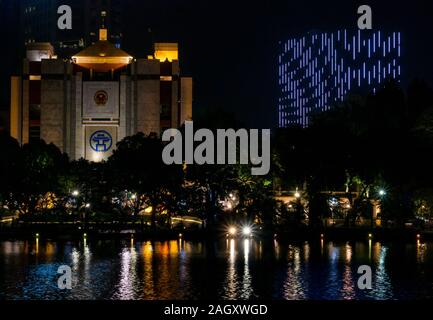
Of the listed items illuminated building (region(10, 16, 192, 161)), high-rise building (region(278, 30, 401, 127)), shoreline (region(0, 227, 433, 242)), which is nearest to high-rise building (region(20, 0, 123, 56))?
high-rise building (region(278, 30, 401, 127))

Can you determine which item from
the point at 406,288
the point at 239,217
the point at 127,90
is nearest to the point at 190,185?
the point at 239,217

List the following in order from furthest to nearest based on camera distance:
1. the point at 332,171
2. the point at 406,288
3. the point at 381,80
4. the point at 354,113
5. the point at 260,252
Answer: the point at 381,80 < the point at 354,113 < the point at 332,171 < the point at 260,252 < the point at 406,288

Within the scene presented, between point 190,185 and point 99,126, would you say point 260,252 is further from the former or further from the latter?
point 99,126

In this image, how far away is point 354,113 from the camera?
8250 cm

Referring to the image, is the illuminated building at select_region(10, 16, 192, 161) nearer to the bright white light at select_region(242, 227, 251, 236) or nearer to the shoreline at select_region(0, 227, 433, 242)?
the shoreline at select_region(0, 227, 433, 242)

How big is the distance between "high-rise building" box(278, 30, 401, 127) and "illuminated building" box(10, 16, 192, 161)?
1755cm

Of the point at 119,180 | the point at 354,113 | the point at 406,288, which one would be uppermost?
the point at 354,113

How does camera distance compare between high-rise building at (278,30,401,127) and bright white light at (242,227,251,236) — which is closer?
bright white light at (242,227,251,236)

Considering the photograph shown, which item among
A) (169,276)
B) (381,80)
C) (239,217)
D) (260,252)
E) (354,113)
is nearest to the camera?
(169,276)

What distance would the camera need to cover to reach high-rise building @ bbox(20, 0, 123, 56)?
163625 mm

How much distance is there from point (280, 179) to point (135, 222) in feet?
50.7

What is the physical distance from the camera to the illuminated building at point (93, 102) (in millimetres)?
108125

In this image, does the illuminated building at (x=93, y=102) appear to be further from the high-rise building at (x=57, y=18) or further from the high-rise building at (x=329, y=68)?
the high-rise building at (x=57, y=18)

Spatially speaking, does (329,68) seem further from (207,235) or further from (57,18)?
(207,235)
